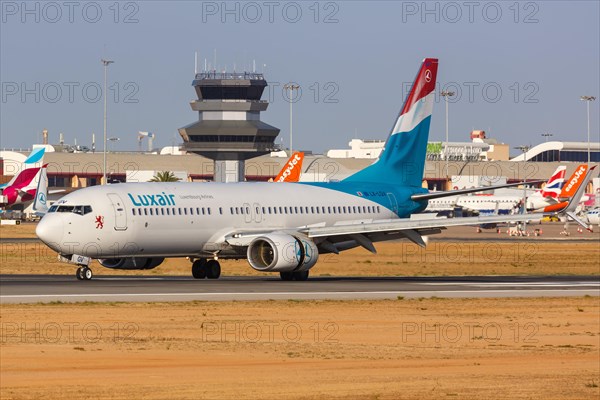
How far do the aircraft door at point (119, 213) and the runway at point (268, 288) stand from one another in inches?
88.4

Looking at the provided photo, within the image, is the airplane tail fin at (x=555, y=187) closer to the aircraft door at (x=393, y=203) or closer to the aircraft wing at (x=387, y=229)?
the aircraft door at (x=393, y=203)

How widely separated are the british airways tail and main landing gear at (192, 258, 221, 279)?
9.76m

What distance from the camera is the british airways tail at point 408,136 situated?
60.5 metres

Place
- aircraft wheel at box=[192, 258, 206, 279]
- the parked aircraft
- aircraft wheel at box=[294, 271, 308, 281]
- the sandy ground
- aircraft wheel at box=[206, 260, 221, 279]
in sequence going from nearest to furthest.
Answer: aircraft wheel at box=[294, 271, 308, 281] < aircraft wheel at box=[206, 260, 221, 279] < aircraft wheel at box=[192, 258, 206, 279] < the sandy ground < the parked aircraft

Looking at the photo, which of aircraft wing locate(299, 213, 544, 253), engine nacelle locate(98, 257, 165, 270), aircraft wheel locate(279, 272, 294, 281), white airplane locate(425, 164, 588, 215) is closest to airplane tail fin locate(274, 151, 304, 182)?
aircraft wing locate(299, 213, 544, 253)

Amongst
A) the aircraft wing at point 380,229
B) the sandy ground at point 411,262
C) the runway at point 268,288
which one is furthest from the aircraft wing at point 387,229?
the sandy ground at point 411,262

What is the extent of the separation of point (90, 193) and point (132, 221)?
7.10 feet

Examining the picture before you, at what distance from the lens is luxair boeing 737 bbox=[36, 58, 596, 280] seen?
1933 inches

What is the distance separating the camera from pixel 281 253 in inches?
1993

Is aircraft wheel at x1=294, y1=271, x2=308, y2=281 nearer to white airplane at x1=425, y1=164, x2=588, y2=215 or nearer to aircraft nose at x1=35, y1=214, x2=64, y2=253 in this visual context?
aircraft nose at x1=35, y1=214, x2=64, y2=253

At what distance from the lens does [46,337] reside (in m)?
31.2

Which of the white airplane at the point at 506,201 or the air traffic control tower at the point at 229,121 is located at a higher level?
the air traffic control tower at the point at 229,121

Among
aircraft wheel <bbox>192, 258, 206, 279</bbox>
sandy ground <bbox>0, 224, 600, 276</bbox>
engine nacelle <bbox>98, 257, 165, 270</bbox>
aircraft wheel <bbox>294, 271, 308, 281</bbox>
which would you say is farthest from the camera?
sandy ground <bbox>0, 224, 600, 276</bbox>

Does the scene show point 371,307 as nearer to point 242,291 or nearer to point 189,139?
point 242,291
